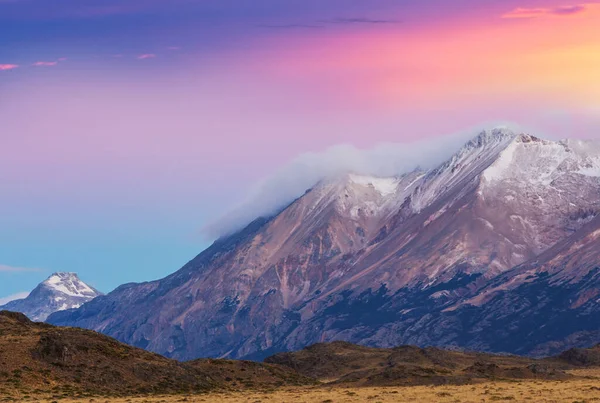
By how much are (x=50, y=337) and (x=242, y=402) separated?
55.3m

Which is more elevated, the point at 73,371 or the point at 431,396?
the point at 73,371

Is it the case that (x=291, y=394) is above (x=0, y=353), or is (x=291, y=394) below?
below

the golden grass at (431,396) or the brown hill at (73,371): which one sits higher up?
the brown hill at (73,371)

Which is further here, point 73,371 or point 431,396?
point 73,371

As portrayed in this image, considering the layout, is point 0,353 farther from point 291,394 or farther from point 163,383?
point 291,394

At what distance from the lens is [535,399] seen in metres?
140

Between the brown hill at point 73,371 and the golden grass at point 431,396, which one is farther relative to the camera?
the brown hill at point 73,371

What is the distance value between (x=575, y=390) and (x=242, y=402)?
48406 millimetres

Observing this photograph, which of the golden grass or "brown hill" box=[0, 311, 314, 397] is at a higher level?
"brown hill" box=[0, 311, 314, 397]

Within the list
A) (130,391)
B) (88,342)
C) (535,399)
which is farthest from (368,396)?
(88,342)

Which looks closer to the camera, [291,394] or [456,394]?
[456,394]

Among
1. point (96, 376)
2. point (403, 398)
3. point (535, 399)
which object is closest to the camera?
point (535, 399)

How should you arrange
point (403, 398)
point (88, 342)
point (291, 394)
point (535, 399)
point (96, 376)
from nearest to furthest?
point (535, 399)
point (403, 398)
point (291, 394)
point (96, 376)
point (88, 342)

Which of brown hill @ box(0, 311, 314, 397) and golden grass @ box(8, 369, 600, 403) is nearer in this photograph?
golden grass @ box(8, 369, 600, 403)
